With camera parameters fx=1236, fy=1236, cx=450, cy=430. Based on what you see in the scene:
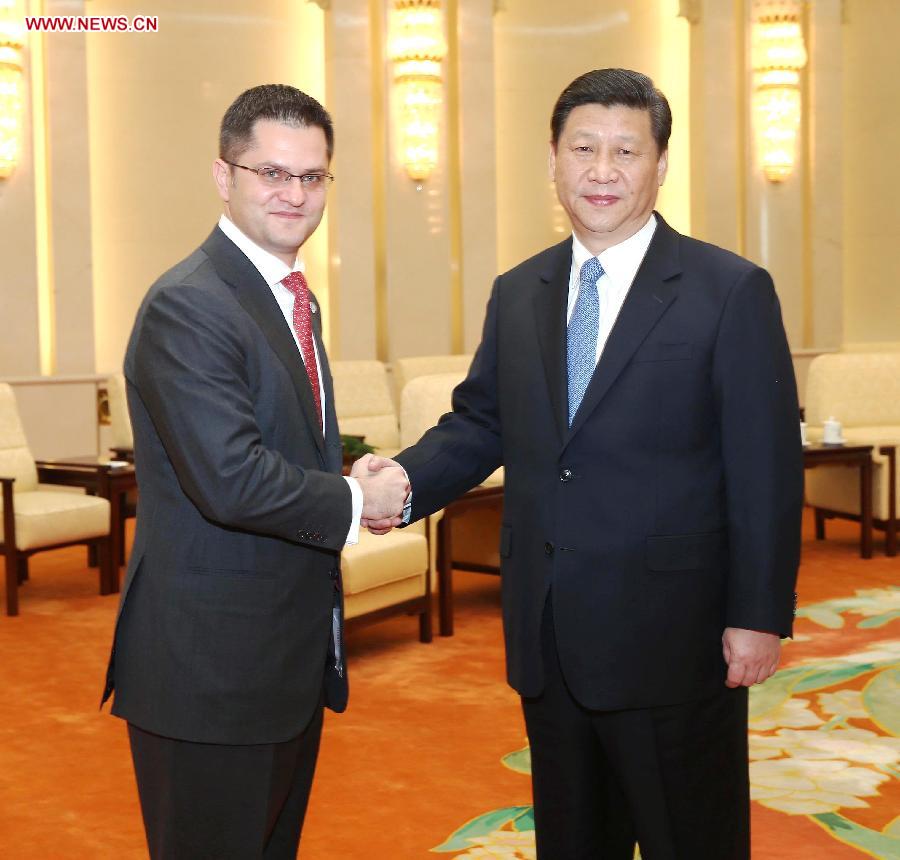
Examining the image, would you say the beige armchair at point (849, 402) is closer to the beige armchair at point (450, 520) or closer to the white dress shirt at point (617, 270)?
the beige armchair at point (450, 520)

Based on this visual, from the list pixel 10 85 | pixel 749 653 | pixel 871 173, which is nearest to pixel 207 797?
pixel 749 653

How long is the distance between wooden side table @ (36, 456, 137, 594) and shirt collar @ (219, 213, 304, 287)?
439 centimetres

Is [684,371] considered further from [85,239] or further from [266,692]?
[85,239]

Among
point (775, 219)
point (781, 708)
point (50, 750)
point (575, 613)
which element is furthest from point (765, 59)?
point (575, 613)

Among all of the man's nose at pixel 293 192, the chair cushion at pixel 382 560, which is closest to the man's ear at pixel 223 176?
the man's nose at pixel 293 192

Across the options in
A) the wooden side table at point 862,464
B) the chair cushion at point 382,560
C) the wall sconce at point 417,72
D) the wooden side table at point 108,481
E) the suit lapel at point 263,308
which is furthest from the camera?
the wall sconce at point 417,72

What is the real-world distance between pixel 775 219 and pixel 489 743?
23.1ft

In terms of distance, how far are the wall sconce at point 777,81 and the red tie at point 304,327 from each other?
852cm

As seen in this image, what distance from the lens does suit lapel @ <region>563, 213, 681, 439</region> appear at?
2.18m

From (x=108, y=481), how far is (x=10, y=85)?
119 inches

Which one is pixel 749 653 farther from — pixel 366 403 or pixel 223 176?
pixel 366 403

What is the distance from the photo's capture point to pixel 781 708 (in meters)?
4.42

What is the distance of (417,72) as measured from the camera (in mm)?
8961

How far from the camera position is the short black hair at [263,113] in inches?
82.7
